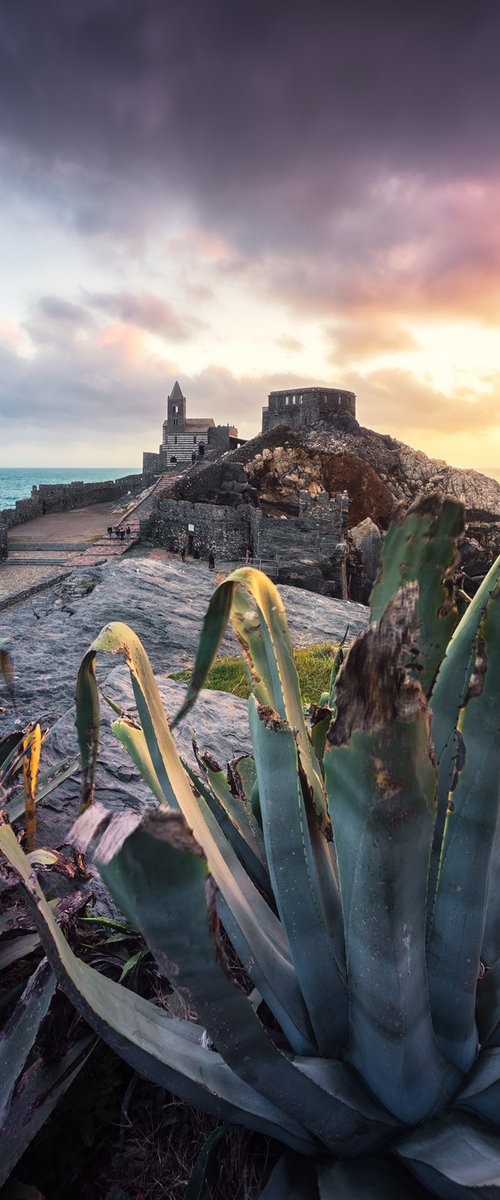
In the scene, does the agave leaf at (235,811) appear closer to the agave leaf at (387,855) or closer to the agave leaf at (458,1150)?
the agave leaf at (387,855)

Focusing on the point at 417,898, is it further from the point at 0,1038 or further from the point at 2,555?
the point at 2,555

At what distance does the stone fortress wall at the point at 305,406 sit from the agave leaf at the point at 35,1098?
45.3 meters

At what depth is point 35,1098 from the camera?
A: 1.25 meters

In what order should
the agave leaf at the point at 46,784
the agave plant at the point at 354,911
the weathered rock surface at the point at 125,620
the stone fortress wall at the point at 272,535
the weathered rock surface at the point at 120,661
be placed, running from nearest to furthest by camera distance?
the agave plant at the point at 354,911
the agave leaf at the point at 46,784
the weathered rock surface at the point at 120,661
the weathered rock surface at the point at 125,620
the stone fortress wall at the point at 272,535

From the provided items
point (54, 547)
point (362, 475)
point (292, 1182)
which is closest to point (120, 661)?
point (292, 1182)

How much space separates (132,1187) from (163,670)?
12.6 feet

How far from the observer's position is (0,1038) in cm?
132

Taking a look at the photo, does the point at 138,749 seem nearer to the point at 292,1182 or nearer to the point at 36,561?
the point at 292,1182

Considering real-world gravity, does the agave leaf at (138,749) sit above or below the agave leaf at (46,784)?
above

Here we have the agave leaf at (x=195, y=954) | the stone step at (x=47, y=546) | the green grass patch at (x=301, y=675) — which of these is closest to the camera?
the agave leaf at (x=195, y=954)

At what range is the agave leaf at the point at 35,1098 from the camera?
1.15 m

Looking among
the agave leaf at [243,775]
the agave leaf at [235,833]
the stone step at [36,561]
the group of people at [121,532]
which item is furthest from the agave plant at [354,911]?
the group of people at [121,532]

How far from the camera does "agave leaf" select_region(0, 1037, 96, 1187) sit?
1147 mm

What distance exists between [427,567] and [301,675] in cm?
464
